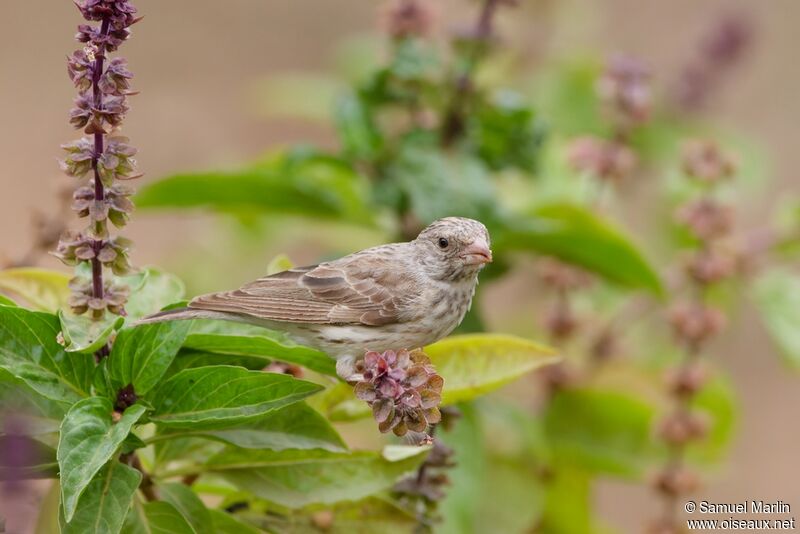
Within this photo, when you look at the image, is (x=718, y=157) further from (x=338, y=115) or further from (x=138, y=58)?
(x=138, y=58)

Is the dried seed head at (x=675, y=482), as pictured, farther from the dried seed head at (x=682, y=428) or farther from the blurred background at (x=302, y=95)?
the blurred background at (x=302, y=95)

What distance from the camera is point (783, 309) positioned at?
468 centimetres

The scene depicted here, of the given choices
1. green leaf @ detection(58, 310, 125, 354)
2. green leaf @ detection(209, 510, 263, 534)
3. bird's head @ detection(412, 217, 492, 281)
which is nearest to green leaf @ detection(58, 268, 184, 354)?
green leaf @ detection(58, 310, 125, 354)

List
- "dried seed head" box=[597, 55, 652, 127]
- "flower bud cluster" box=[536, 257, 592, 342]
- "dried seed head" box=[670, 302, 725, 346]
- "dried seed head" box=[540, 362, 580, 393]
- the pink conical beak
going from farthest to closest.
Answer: "dried seed head" box=[540, 362, 580, 393] < "flower bud cluster" box=[536, 257, 592, 342] < "dried seed head" box=[597, 55, 652, 127] < "dried seed head" box=[670, 302, 725, 346] < the pink conical beak

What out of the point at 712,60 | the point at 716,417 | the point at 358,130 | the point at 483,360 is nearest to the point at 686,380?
the point at 716,417

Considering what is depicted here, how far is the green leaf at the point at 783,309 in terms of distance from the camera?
4.56 meters

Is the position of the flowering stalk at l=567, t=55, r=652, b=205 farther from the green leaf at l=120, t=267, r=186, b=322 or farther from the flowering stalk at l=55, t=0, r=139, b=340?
the flowering stalk at l=55, t=0, r=139, b=340

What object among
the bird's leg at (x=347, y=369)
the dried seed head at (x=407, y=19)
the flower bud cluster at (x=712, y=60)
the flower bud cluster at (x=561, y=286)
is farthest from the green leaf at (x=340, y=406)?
the flower bud cluster at (x=712, y=60)

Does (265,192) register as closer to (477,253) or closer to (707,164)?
(477,253)

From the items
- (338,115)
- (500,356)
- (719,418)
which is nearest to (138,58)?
(338,115)

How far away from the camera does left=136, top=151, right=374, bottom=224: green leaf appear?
407 cm

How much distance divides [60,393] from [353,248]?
257cm

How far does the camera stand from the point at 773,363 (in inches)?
364

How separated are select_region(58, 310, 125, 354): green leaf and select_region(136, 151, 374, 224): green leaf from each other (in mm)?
1451
